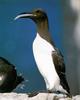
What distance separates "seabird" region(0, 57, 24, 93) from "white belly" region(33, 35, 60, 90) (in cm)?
14

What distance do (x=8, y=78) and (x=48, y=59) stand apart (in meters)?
0.20

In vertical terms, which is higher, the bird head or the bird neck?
the bird head

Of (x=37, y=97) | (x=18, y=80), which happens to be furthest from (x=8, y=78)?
(x=37, y=97)

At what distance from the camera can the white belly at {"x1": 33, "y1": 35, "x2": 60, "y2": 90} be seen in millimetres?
1979

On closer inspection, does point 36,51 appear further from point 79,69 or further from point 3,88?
point 79,69

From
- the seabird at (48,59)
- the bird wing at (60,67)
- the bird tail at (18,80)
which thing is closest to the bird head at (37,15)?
the seabird at (48,59)

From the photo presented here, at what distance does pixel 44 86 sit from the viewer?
2.20m

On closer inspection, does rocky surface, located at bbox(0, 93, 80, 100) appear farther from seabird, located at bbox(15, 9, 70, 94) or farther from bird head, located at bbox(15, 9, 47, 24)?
bird head, located at bbox(15, 9, 47, 24)

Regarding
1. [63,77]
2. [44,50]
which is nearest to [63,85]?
[63,77]

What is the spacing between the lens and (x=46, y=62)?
199cm

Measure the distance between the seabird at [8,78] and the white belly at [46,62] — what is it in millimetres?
141

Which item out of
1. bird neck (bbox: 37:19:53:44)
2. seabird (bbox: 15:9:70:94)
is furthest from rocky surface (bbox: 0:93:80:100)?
bird neck (bbox: 37:19:53:44)

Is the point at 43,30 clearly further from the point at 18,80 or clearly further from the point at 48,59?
the point at 18,80

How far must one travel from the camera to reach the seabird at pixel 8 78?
2.06m
